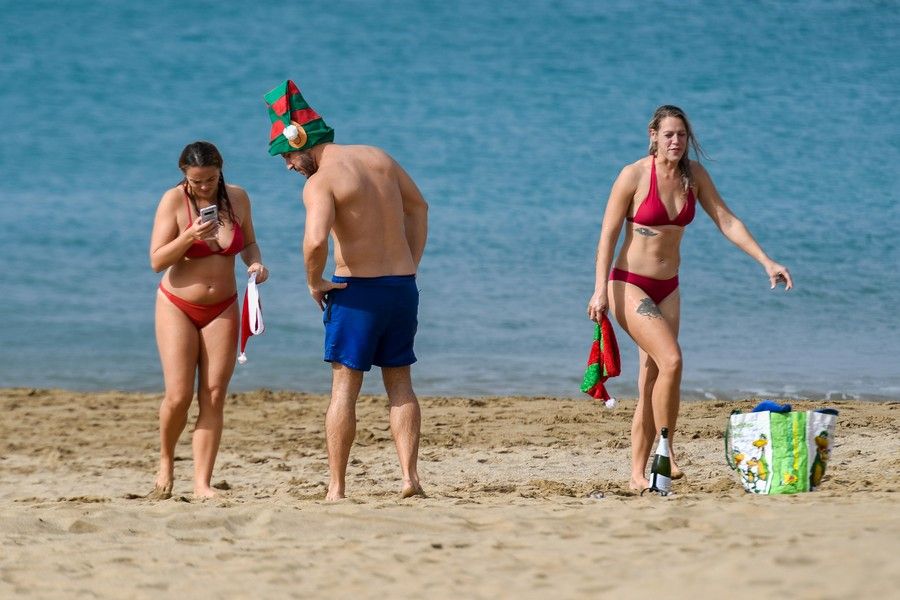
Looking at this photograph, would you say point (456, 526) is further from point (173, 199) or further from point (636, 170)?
point (173, 199)

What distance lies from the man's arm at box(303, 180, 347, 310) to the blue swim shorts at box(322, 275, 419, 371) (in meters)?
0.11

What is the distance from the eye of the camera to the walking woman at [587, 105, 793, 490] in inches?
257

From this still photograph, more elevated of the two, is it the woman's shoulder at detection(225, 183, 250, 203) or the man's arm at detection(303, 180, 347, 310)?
the woman's shoulder at detection(225, 183, 250, 203)

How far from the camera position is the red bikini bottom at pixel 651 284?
662 centimetres

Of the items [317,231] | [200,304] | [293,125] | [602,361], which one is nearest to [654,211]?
[602,361]

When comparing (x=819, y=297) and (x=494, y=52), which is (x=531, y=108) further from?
(x=819, y=297)

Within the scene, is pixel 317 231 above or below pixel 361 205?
below

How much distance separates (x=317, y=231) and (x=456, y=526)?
148 cm

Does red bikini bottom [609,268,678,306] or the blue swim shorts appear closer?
the blue swim shorts

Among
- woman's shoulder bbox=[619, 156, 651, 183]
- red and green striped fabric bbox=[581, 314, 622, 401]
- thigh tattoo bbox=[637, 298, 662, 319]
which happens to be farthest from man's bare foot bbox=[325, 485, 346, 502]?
woman's shoulder bbox=[619, 156, 651, 183]

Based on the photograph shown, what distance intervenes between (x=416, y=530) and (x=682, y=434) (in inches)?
148

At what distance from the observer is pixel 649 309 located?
6.54m

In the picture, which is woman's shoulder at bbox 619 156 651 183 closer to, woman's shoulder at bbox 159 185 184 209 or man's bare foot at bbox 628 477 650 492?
man's bare foot at bbox 628 477 650 492

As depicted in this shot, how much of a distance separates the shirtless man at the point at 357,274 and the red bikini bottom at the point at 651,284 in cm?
105
